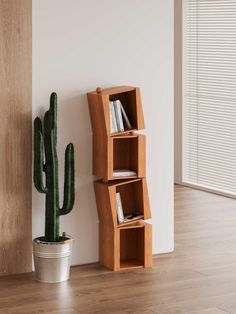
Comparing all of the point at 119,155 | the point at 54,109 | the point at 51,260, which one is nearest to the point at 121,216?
the point at 119,155

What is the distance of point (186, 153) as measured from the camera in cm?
814

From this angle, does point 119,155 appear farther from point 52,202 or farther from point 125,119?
point 52,202

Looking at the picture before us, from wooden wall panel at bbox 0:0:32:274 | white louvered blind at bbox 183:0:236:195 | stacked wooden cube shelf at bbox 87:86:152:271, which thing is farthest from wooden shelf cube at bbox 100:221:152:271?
white louvered blind at bbox 183:0:236:195

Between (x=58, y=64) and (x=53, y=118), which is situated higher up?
(x=58, y=64)

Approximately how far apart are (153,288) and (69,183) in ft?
2.66

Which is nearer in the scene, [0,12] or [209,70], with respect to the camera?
[0,12]

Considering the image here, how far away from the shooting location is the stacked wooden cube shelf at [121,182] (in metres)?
4.84

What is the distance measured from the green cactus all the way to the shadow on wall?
207mm

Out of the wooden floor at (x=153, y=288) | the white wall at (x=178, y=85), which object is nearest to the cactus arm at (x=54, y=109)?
the wooden floor at (x=153, y=288)

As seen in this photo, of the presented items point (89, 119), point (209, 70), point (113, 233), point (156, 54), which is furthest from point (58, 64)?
point (209, 70)

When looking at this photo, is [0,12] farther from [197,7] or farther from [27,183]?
[197,7]

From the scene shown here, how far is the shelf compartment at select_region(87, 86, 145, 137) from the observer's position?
4.76 m

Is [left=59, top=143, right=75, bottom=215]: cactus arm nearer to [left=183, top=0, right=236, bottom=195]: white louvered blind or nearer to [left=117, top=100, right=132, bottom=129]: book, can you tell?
[left=117, top=100, right=132, bottom=129]: book

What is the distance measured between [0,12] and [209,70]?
3505mm
